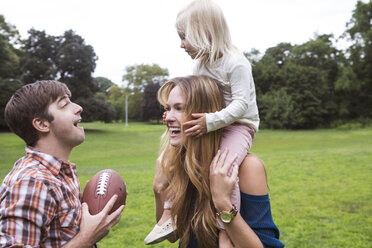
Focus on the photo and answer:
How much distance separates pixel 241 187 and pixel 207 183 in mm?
245

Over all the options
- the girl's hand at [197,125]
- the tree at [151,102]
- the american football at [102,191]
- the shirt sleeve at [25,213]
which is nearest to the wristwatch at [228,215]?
the girl's hand at [197,125]

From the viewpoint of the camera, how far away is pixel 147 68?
69.4 m

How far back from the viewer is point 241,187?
7.25 ft

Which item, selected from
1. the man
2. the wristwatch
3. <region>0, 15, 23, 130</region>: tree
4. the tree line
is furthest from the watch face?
the tree line

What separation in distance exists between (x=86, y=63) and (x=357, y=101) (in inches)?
1505

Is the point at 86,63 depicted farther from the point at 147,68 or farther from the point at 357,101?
the point at 357,101

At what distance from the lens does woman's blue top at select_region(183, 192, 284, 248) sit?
2119mm

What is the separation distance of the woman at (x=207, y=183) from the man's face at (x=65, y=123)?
2.18ft

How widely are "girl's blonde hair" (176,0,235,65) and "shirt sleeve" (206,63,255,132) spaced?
237mm

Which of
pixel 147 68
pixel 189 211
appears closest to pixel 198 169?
pixel 189 211

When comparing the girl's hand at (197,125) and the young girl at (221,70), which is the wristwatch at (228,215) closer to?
the young girl at (221,70)

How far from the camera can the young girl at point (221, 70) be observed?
226 cm

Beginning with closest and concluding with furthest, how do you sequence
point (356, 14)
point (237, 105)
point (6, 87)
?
point (237, 105) → point (6, 87) → point (356, 14)

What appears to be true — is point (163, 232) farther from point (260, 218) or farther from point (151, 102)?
point (151, 102)
